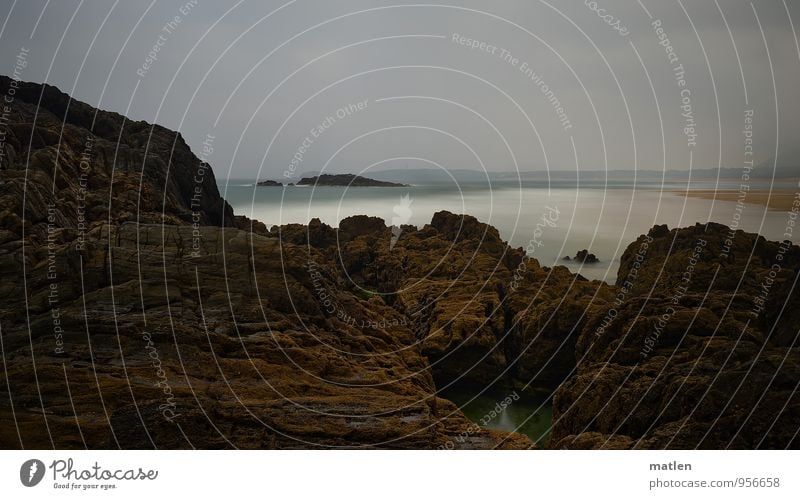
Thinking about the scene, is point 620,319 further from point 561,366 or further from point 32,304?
point 32,304

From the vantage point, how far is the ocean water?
35.9 feet

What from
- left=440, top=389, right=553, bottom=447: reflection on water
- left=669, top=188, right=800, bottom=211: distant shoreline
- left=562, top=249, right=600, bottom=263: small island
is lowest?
left=440, top=389, right=553, bottom=447: reflection on water

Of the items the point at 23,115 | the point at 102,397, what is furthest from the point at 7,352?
the point at 23,115

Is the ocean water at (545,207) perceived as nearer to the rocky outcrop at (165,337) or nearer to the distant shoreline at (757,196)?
the distant shoreline at (757,196)

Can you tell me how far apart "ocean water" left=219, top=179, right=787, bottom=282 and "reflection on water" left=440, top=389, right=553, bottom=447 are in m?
3.53

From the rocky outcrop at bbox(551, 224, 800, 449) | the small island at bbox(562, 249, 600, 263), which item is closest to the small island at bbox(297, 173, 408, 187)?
the small island at bbox(562, 249, 600, 263)

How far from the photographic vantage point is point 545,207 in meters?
11.5

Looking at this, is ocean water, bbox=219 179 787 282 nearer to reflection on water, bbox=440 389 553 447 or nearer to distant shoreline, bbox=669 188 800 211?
distant shoreline, bbox=669 188 800 211

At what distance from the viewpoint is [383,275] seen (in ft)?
43.6

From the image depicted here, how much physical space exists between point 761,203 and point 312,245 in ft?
32.2

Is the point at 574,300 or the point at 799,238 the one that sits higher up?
the point at 799,238

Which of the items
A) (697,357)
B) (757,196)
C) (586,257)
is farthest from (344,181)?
(757,196)

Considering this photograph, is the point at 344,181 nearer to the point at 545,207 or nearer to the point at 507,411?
the point at 545,207

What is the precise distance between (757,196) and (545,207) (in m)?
4.24
